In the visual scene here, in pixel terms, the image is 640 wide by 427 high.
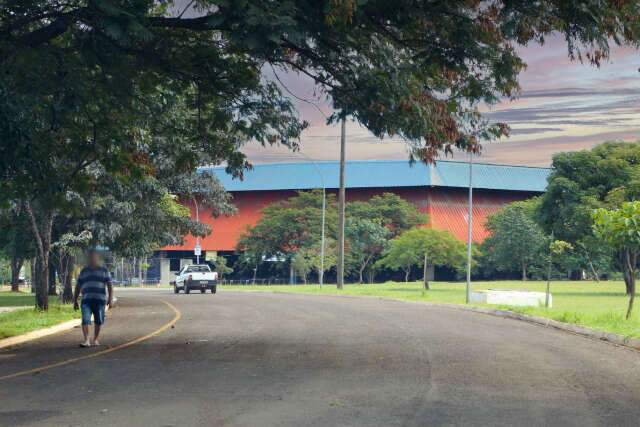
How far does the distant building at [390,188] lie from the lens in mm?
105375

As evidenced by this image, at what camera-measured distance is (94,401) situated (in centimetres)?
1132

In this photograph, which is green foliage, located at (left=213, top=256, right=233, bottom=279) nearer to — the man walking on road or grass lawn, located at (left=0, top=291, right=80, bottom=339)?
grass lawn, located at (left=0, top=291, right=80, bottom=339)

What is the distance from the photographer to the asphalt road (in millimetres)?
10188

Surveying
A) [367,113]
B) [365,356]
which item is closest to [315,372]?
[365,356]

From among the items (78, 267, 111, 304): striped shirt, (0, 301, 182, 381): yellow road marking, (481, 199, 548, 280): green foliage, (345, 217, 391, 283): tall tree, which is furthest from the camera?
(481, 199, 548, 280): green foliage

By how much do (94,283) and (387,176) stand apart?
290ft

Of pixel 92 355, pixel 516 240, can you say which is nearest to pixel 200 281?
pixel 516 240

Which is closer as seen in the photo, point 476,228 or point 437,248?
point 437,248

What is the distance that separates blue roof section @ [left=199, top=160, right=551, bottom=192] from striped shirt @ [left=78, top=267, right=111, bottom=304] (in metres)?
85.7

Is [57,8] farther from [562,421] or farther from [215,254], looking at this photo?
[215,254]

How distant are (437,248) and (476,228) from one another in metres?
36.9

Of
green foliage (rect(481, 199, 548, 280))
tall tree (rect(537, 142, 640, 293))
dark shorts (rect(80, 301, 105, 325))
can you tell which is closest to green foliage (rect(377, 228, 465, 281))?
tall tree (rect(537, 142, 640, 293))

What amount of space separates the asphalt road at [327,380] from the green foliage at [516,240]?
72.6 metres

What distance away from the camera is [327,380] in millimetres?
13281
